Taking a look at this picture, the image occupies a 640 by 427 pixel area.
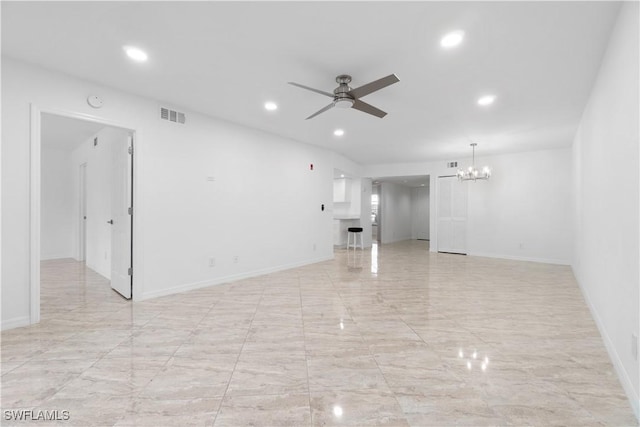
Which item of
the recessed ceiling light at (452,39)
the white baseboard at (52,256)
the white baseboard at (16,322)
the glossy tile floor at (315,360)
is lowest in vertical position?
the glossy tile floor at (315,360)

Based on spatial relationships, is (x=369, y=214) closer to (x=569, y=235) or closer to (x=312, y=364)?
(x=569, y=235)

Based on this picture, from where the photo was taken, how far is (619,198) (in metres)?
2.14

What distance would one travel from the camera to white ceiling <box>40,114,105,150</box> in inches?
193

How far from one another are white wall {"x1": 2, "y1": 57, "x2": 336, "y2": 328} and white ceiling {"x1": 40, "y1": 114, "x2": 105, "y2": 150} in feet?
4.35

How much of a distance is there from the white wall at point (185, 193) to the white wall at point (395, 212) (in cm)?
475

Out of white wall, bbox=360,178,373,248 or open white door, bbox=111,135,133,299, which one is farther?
white wall, bbox=360,178,373,248

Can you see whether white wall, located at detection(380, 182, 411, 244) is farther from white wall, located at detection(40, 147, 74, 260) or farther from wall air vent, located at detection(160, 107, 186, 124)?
white wall, located at detection(40, 147, 74, 260)

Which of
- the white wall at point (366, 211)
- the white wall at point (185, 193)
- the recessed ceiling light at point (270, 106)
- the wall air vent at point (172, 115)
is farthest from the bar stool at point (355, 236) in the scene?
the wall air vent at point (172, 115)

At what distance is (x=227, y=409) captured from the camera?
174 cm

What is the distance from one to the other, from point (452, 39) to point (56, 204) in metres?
8.85

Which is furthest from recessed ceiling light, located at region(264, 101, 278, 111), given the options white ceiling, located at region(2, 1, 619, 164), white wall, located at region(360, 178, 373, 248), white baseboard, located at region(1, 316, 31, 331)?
white wall, located at region(360, 178, 373, 248)

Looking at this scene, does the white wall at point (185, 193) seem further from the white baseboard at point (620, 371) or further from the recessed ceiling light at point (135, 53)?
the white baseboard at point (620, 371)

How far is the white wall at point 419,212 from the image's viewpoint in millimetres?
12688

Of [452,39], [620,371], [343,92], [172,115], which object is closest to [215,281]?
[172,115]
